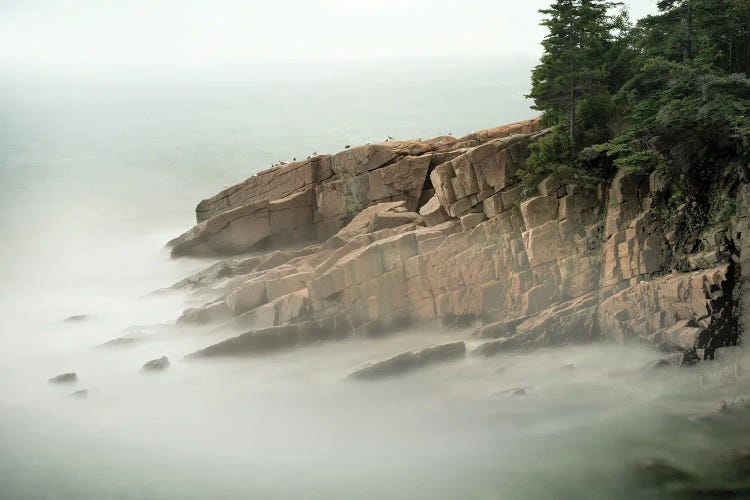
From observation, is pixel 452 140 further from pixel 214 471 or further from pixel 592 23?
pixel 214 471

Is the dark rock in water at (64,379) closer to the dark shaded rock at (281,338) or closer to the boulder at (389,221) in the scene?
the dark shaded rock at (281,338)

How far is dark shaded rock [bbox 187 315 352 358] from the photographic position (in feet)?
119

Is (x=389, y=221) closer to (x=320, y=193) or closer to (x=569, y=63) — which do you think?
(x=320, y=193)

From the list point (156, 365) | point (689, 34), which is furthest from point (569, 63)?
point (156, 365)

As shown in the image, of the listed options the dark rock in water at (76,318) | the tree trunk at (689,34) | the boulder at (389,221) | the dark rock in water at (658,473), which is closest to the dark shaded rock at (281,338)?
the boulder at (389,221)

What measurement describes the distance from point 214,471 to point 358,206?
19640mm

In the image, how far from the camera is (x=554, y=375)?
32469 millimetres

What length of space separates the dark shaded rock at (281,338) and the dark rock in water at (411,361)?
3.49m

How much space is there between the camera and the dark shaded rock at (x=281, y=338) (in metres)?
36.2

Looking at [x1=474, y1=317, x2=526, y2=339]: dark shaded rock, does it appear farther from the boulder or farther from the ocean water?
the boulder

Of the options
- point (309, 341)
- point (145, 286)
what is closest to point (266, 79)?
point (145, 286)

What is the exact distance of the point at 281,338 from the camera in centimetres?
3641

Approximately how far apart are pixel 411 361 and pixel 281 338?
6054 mm

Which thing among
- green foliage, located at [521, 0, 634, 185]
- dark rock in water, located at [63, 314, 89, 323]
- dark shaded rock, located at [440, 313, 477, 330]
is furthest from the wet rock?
green foliage, located at [521, 0, 634, 185]
